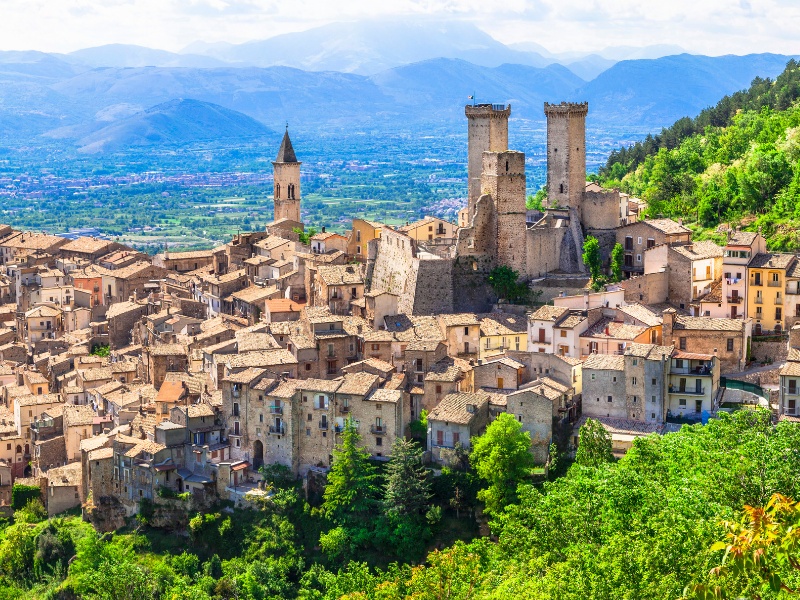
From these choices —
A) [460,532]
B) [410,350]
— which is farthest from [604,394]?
[410,350]

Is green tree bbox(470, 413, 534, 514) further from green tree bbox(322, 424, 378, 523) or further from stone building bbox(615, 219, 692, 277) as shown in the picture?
stone building bbox(615, 219, 692, 277)

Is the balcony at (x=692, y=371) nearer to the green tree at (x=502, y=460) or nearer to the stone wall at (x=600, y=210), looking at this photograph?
the green tree at (x=502, y=460)

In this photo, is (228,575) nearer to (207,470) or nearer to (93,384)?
(207,470)

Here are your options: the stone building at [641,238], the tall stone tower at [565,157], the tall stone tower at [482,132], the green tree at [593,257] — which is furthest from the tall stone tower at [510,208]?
the stone building at [641,238]

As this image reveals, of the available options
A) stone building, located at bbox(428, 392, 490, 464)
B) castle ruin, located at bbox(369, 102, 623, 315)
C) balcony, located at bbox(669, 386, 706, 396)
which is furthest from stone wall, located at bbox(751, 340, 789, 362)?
stone building, located at bbox(428, 392, 490, 464)

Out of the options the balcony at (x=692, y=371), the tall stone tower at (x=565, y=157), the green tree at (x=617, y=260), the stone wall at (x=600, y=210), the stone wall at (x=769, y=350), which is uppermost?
the tall stone tower at (x=565, y=157)

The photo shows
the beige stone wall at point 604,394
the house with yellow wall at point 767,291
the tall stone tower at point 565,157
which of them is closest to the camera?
the beige stone wall at point 604,394

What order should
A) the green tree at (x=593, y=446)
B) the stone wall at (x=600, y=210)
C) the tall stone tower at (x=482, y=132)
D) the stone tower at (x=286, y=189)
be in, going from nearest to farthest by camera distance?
the green tree at (x=593, y=446), the stone wall at (x=600, y=210), the tall stone tower at (x=482, y=132), the stone tower at (x=286, y=189)
